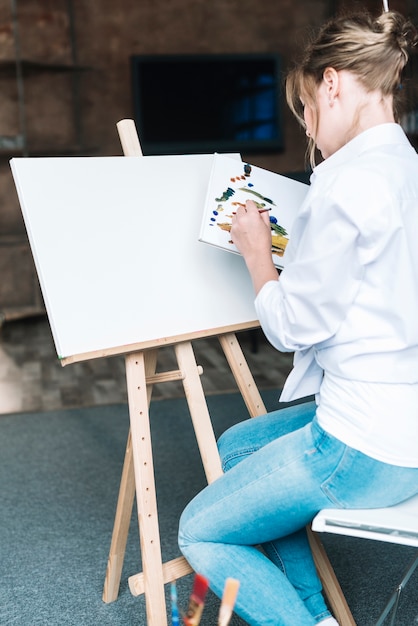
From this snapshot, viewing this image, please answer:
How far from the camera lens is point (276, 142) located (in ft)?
20.7

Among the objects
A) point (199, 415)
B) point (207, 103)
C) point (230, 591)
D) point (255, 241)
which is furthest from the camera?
point (207, 103)

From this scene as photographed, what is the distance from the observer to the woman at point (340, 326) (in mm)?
1165

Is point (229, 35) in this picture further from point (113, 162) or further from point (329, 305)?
point (329, 305)

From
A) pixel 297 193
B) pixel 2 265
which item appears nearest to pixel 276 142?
pixel 2 265

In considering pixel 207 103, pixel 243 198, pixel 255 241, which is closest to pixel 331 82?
pixel 255 241

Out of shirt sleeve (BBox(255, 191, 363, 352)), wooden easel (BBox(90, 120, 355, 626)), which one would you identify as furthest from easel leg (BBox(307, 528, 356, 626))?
shirt sleeve (BBox(255, 191, 363, 352))

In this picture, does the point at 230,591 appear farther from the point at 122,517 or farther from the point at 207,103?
the point at 207,103

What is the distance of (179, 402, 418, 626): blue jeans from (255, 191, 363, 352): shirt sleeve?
167mm

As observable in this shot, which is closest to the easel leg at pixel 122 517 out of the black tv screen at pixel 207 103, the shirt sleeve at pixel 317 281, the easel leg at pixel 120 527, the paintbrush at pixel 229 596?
the easel leg at pixel 120 527

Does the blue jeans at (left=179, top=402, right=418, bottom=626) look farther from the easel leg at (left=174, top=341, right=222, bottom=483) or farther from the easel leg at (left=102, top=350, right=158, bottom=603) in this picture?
the easel leg at (left=102, top=350, right=158, bottom=603)

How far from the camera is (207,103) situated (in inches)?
242

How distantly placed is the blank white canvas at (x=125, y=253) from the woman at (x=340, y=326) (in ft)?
1.05

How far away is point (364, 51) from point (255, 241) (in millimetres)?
376

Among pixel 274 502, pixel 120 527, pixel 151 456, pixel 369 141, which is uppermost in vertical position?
pixel 369 141
